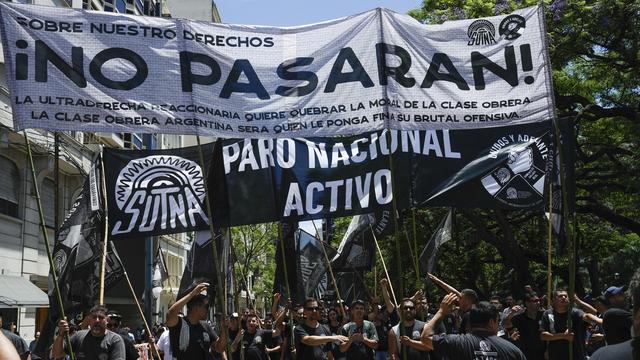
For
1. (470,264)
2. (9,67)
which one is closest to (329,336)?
(9,67)

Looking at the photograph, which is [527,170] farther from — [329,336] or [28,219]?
[28,219]

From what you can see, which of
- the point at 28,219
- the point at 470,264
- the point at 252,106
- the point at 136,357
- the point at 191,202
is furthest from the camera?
the point at 470,264

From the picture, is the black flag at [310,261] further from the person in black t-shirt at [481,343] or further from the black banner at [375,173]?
the person in black t-shirt at [481,343]

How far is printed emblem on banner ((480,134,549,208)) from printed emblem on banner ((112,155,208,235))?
4.22 meters

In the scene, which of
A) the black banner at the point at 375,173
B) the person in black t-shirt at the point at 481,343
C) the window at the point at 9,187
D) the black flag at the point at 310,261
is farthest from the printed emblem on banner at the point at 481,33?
the window at the point at 9,187

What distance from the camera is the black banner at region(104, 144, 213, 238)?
11.8 metres

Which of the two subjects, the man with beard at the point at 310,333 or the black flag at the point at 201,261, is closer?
the man with beard at the point at 310,333

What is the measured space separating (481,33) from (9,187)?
68.3ft

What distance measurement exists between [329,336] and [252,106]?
393 cm

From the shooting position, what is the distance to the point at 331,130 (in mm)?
7867

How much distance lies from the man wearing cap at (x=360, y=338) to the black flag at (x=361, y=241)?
349 centimetres

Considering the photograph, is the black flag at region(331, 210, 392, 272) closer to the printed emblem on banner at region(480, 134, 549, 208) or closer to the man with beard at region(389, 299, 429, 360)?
the printed emblem on banner at region(480, 134, 549, 208)

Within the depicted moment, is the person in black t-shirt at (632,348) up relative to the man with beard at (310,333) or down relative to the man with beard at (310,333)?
up

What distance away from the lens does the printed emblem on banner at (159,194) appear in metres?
11.9
